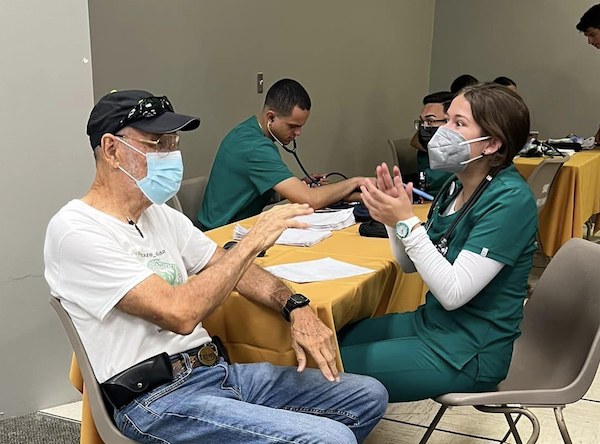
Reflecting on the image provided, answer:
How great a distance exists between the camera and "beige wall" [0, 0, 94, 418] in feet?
6.67

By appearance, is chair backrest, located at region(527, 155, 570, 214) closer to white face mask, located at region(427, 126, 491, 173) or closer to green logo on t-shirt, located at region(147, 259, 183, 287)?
white face mask, located at region(427, 126, 491, 173)

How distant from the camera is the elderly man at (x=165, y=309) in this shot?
1.25 m

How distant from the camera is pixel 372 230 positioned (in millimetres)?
2193

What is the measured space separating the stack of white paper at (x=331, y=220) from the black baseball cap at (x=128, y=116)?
0.92m

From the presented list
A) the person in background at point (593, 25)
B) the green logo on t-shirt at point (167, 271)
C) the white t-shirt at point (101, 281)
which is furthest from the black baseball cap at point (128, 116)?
the person in background at point (593, 25)

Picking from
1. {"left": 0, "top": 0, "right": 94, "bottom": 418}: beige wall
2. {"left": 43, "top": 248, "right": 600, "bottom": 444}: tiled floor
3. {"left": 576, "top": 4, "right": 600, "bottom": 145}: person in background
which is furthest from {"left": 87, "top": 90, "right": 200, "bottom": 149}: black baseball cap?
{"left": 576, "top": 4, "right": 600, "bottom": 145}: person in background

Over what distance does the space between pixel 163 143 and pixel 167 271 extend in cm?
31

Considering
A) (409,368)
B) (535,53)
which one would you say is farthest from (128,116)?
(535,53)

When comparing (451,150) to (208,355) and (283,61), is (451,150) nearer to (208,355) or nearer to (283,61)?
(208,355)

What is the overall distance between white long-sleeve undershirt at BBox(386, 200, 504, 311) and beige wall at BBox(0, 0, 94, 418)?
1327mm

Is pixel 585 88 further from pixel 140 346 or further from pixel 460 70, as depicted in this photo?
pixel 140 346

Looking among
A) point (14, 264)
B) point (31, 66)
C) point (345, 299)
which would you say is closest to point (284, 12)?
point (31, 66)

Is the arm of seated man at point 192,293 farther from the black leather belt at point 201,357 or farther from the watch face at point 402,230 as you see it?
the watch face at point 402,230

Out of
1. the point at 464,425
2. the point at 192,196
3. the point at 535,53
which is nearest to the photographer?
the point at 464,425
